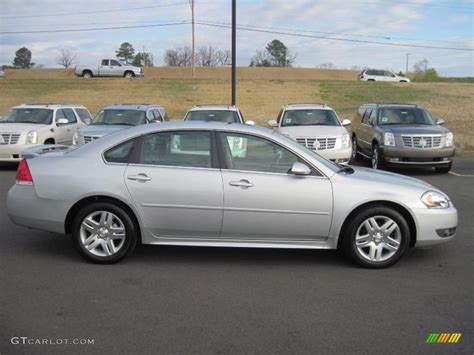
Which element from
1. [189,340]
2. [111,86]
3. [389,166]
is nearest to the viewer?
[189,340]

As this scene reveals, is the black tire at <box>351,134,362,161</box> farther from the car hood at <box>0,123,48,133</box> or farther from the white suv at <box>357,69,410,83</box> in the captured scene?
the white suv at <box>357,69,410,83</box>

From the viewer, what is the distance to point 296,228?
520cm

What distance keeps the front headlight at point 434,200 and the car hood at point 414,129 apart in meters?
6.92

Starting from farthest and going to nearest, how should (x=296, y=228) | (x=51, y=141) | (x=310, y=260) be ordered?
(x=51, y=141) < (x=310, y=260) < (x=296, y=228)

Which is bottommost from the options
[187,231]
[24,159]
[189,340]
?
[189,340]

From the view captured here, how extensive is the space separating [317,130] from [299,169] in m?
6.97

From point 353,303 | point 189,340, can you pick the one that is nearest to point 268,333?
point 189,340

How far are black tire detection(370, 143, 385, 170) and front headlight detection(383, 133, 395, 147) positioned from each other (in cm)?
34

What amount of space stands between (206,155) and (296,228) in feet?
3.90

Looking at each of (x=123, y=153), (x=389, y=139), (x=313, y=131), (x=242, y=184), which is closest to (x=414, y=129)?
(x=389, y=139)

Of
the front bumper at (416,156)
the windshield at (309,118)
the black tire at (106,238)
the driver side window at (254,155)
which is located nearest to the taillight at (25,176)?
the black tire at (106,238)

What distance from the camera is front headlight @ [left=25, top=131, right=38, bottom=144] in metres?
12.3

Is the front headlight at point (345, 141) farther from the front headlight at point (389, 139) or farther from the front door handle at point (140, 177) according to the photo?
the front door handle at point (140, 177)

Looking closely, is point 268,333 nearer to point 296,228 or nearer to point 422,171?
point 296,228
